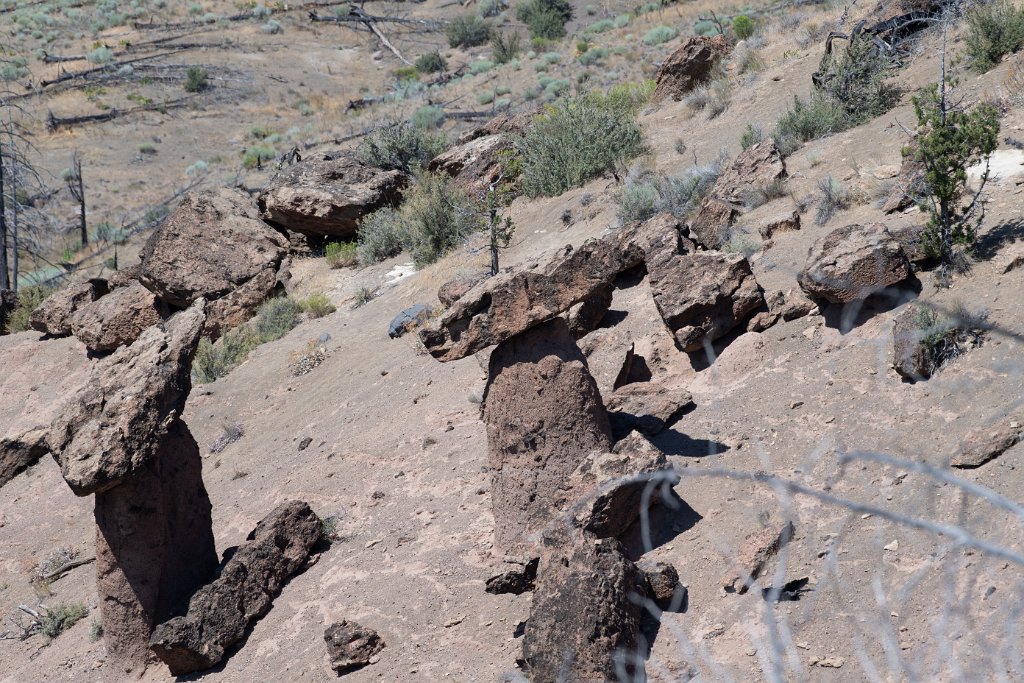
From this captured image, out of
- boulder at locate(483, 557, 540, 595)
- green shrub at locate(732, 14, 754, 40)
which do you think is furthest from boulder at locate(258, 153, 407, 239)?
boulder at locate(483, 557, 540, 595)

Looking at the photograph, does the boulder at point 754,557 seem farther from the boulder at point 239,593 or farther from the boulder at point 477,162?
the boulder at point 477,162

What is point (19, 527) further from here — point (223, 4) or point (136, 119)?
point (223, 4)

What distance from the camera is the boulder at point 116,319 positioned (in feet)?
56.3

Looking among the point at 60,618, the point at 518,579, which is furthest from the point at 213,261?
the point at 518,579

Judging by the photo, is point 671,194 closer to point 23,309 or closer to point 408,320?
point 408,320

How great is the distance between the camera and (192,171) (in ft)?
107

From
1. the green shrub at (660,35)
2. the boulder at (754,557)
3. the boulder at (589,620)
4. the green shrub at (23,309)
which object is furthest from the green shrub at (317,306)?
the green shrub at (660,35)

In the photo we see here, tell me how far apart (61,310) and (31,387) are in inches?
64.9

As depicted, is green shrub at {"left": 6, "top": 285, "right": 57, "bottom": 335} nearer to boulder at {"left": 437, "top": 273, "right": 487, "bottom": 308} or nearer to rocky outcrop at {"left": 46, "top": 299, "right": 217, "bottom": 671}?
boulder at {"left": 437, "top": 273, "right": 487, "bottom": 308}

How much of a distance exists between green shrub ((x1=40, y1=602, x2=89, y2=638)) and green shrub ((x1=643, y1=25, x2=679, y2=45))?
2379 centimetres

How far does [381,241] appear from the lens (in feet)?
58.6

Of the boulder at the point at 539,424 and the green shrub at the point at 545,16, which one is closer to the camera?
the boulder at the point at 539,424

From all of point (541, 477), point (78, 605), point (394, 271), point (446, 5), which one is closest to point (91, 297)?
point (394, 271)

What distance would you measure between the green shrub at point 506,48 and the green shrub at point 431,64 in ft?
7.29
